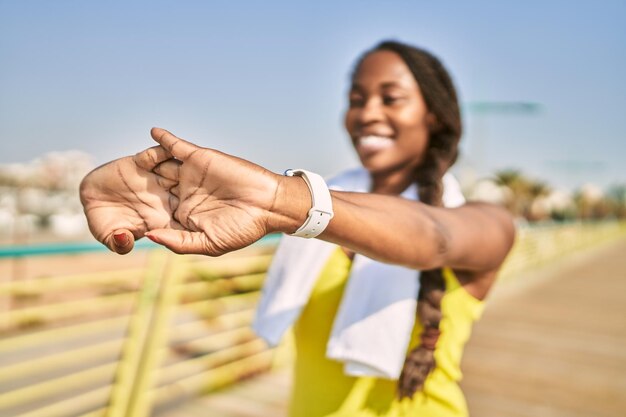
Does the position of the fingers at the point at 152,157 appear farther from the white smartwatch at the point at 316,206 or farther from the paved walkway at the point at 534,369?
the paved walkway at the point at 534,369

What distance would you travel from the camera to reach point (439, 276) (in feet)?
4.96

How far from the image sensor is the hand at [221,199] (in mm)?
946

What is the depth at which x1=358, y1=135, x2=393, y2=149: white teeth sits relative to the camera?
1.62 metres

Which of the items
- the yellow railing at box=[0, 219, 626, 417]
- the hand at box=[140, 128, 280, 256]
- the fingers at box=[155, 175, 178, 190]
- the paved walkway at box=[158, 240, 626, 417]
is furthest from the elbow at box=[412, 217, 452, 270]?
the paved walkway at box=[158, 240, 626, 417]

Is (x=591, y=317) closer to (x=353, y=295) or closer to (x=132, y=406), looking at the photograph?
(x=132, y=406)

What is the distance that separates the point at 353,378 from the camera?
5.00 ft

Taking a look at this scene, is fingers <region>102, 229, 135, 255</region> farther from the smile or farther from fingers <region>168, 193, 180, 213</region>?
the smile

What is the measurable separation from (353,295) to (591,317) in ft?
22.5

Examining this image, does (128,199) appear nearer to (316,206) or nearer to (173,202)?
(173,202)

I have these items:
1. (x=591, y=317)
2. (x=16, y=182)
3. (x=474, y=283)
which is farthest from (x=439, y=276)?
(x=16, y=182)

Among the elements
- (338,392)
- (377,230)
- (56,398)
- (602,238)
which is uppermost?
(377,230)

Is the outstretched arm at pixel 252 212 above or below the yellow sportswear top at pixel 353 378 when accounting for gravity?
above

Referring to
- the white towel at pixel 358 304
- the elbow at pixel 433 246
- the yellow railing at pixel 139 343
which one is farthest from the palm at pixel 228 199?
the yellow railing at pixel 139 343

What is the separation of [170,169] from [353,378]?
779mm
